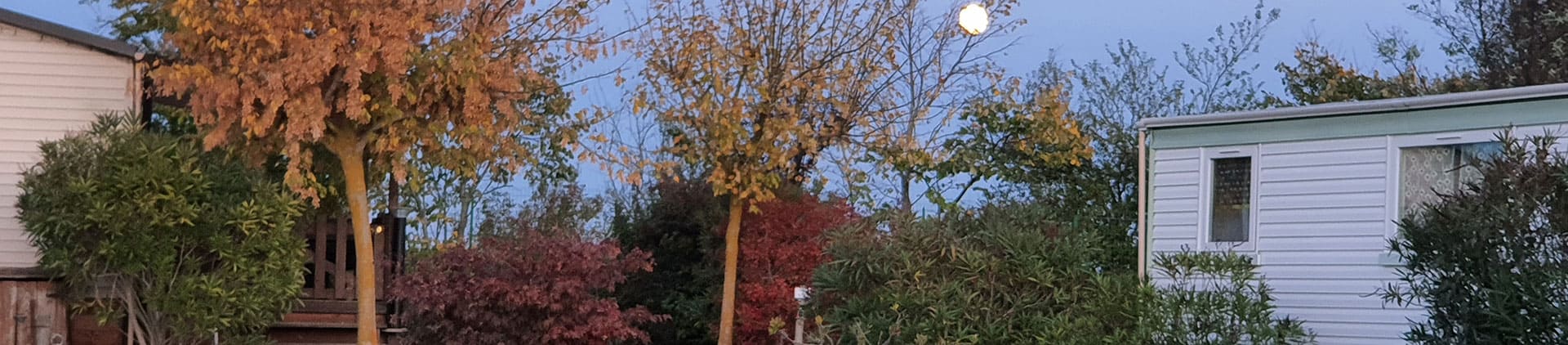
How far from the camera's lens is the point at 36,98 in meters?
14.7

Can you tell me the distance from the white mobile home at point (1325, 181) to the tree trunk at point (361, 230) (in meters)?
6.45

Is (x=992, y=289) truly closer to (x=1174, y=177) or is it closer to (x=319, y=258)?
(x=1174, y=177)

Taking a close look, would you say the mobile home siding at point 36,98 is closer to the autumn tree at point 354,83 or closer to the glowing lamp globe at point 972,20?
the autumn tree at point 354,83

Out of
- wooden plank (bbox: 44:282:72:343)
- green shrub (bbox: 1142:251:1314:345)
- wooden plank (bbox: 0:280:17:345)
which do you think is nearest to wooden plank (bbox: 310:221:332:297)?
wooden plank (bbox: 44:282:72:343)

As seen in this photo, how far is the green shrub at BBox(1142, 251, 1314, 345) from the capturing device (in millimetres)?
12109

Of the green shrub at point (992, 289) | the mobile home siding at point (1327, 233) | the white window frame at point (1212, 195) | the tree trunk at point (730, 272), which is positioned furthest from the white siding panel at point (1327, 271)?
the tree trunk at point (730, 272)

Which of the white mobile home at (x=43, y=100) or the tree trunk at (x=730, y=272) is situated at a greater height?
the white mobile home at (x=43, y=100)

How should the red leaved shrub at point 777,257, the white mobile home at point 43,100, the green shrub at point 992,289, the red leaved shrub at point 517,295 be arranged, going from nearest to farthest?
the green shrub at point 992,289 → the white mobile home at point 43,100 → the red leaved shrub at point 517,295 → the red leaved shrub at point 777,257

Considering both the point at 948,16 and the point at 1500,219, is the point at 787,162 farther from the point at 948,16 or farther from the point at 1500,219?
the point at 1500,219

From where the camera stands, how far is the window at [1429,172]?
470 inches

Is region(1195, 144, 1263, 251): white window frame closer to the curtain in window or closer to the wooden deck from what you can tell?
the curtain in window

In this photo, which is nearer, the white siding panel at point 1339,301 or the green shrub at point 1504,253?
the green shrub at point 1504,253

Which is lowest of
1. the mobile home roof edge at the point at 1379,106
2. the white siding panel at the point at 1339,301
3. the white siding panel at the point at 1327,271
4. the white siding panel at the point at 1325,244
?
the white siding panel at the point at 1339,301

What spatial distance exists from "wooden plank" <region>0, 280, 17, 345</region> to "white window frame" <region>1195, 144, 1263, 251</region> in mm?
9765
